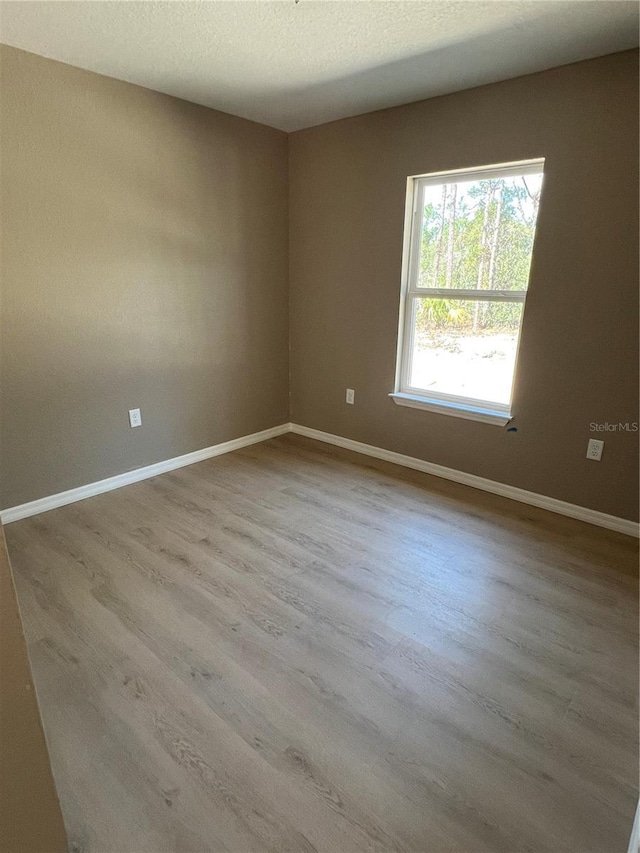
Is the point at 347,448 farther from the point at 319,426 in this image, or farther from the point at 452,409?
the point at 452,409

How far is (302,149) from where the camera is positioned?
3.45m

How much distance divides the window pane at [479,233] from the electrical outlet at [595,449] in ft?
3.19

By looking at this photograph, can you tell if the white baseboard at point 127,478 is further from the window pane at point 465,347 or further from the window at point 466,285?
the window pane at point 465,347

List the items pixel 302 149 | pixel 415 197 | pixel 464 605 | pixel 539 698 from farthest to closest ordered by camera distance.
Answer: pixel 302 149
pixel 415 197
pixel 464 605
pixel 539 698

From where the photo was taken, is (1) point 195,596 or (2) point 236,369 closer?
(1) point 195,596

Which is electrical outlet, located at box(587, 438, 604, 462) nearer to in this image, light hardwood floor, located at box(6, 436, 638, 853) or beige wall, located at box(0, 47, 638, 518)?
beige wall, located at box(0, 47, 638, 518)

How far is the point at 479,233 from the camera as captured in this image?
2.81m

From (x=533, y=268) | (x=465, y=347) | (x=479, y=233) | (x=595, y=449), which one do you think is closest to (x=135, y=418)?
(x=465, y=347)

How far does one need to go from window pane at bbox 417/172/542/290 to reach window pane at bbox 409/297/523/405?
0.14 m

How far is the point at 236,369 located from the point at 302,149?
5.50 feet

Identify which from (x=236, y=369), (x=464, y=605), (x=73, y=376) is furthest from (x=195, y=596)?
(x=236, y=369)

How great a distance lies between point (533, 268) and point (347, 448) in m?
1.83

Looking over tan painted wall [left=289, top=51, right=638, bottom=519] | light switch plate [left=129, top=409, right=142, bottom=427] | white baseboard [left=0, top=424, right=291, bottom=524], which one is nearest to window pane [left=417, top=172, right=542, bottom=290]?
tan painted wall [left=289, top=51, right=638, bottom=519]

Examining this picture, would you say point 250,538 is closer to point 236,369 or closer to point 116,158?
point 236,369
